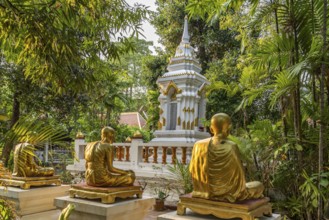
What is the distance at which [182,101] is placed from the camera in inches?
348

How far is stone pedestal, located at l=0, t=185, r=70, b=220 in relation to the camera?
4.54 m

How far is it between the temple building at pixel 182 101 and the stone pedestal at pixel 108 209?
4274 millimetres

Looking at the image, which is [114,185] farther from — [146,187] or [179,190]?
[146,187]

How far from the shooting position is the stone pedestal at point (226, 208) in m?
2.85

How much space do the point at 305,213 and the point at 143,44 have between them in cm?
1996

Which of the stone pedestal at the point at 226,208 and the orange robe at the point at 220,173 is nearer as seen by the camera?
the stone pedestal at the point at 226,208

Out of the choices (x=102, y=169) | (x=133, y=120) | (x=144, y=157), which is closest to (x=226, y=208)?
(x=102, y=169)

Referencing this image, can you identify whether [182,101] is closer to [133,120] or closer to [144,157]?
[144,157]

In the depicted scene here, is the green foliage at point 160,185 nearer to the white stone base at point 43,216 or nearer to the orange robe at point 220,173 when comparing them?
the white stone base at point 43,216

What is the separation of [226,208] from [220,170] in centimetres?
35

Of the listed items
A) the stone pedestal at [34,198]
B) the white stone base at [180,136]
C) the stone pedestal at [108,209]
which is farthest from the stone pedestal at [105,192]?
the white stone base at [180,136]

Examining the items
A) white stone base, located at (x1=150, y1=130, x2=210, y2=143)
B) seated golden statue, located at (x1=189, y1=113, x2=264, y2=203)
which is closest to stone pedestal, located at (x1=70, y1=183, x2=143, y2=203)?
seated golden statue, located at (x1=189, y1=113, x2=264, y2=203)

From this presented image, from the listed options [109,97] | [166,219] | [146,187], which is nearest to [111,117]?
[109,97]

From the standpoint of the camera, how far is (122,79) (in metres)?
17.7
